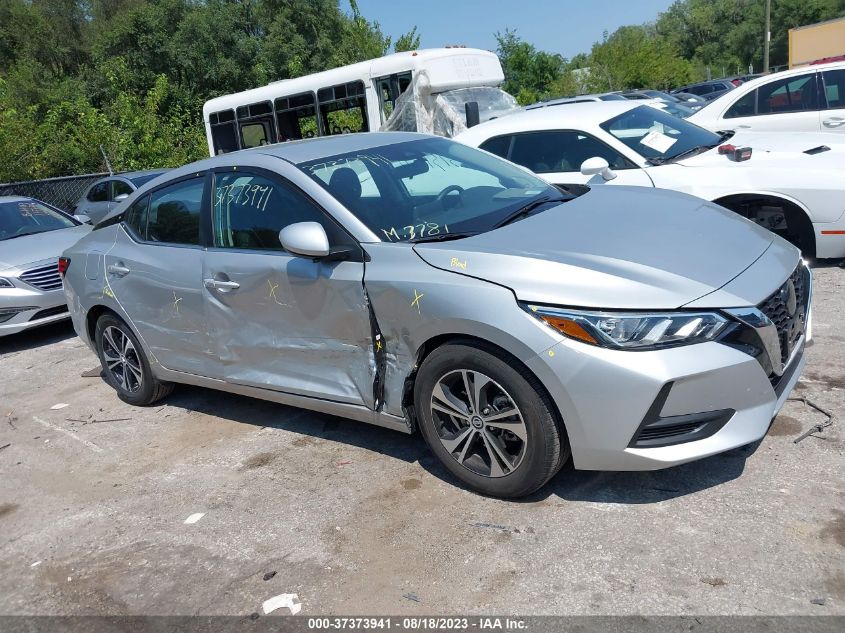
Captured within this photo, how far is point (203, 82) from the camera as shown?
36531 millimetres

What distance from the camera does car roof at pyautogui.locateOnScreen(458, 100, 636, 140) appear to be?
7012mm

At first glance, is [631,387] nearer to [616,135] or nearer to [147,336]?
[147,336]

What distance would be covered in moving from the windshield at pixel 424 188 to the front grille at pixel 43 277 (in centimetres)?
486

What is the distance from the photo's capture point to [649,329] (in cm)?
306

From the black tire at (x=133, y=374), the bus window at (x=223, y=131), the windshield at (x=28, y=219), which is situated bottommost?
the black tire at (x=133, y=374)

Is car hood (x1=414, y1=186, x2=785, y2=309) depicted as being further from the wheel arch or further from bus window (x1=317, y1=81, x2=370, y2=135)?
bus window (x1=317, y1=81, x2=370, y2=135)

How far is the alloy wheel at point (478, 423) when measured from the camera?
11.2 ft

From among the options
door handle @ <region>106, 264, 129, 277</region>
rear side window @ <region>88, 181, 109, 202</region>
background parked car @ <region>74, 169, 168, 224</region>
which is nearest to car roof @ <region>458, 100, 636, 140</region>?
door handle @ <region>106, 264, 129, 277</region>

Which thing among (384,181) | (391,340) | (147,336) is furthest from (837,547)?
(147,336)

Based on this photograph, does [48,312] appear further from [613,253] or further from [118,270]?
[613,253]

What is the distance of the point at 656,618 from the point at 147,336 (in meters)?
3.74

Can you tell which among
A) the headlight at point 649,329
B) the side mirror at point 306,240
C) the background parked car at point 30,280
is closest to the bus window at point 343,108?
the background parked car at point 30,280

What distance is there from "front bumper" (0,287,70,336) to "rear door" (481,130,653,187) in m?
4.73

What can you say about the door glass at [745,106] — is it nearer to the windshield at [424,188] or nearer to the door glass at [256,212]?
the windshield at [424,188]
